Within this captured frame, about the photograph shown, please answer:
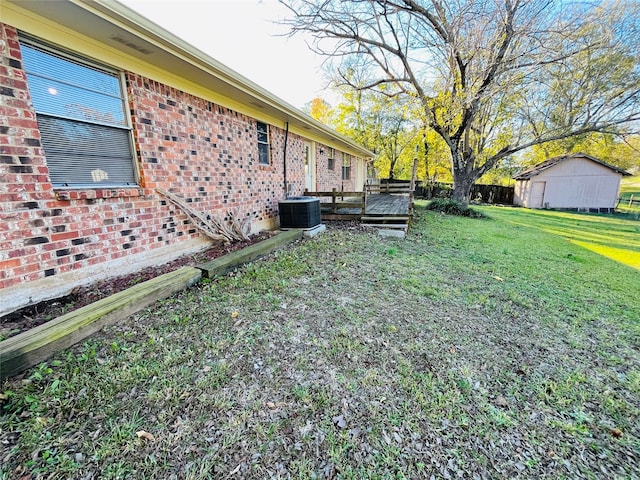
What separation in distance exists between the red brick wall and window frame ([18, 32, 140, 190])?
0.26 ft

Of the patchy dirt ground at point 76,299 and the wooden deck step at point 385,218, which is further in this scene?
the wooden deck step at point 385,218

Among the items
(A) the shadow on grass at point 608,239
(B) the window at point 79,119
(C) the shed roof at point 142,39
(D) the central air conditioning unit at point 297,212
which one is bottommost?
(A) the shadow on grass at point 608,239

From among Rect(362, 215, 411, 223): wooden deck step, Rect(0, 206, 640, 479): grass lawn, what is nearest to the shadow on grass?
Rect(0, 206, 640, 479): grass lawn

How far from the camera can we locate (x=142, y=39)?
3.21 meters

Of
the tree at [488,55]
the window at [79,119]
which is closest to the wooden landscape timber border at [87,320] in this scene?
the window at [79,119]

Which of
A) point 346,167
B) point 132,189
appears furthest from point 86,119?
point 346,167

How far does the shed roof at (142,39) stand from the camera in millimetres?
2619

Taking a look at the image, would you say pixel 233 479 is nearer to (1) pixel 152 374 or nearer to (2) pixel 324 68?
(1) pixel 152 374

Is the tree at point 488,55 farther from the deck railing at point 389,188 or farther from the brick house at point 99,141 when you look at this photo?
the brick house at point 99,141

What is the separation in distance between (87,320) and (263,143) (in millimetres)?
5403

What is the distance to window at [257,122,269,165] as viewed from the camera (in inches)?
258

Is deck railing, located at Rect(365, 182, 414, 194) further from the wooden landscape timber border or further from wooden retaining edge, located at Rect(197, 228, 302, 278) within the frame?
the wooden landscape timber border

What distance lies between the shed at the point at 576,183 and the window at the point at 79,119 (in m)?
24.6

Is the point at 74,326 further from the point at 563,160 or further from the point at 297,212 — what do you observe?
the point at 563,160
